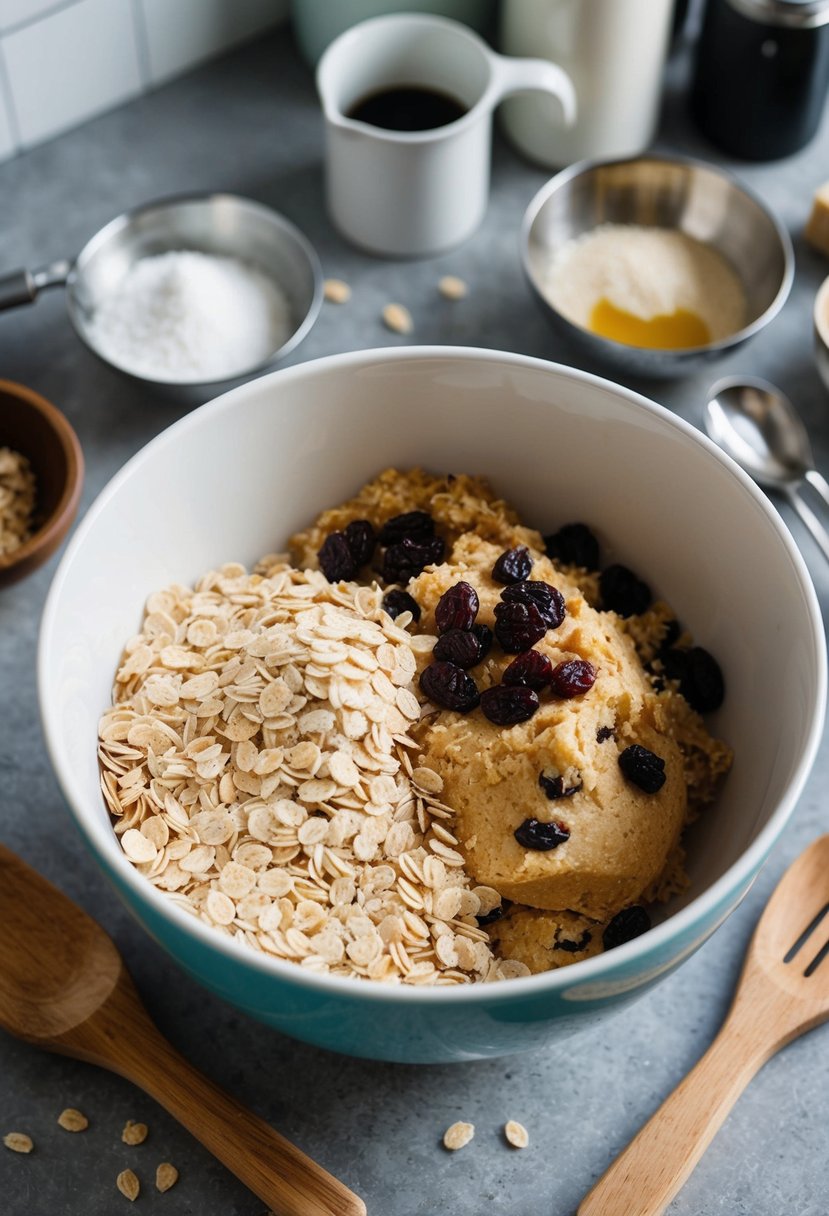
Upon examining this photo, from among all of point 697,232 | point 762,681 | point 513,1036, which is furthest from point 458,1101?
point 697,232

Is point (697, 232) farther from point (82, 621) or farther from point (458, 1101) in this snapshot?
point (458, 1101)

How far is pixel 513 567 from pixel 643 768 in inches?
8.5

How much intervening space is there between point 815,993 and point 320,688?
52 cm

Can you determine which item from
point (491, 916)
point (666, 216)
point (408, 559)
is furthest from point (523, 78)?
point (491, 916)

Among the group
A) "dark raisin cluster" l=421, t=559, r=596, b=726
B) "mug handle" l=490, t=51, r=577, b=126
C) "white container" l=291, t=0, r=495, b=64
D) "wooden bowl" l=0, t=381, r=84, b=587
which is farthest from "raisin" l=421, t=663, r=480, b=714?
"white container" l=291, t=0, r=495, b=64

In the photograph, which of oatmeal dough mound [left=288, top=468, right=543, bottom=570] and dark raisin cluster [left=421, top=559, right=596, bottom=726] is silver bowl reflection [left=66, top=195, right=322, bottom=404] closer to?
oatmeal dough mound [left=288, top=468, right=543, bottom=570]

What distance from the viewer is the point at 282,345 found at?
154 cm

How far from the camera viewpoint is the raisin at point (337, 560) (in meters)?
1.19

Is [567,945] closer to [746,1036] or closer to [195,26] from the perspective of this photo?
[746,1036]

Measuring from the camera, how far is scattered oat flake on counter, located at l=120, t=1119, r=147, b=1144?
1.07 meters

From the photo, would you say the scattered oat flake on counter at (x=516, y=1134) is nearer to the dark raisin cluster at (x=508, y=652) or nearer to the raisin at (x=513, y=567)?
the dark raisin cluster at (x=508, y=652)

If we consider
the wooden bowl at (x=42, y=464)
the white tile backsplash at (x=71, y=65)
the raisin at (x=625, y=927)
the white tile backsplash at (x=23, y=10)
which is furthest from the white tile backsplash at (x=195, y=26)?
the raisin at (x=625, y=927)

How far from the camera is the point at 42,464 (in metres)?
1.39

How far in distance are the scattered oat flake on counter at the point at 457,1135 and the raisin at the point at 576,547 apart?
523 mm
